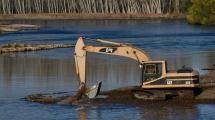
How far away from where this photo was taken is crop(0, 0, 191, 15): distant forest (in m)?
182

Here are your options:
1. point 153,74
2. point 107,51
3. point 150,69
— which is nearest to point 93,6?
point 107,51

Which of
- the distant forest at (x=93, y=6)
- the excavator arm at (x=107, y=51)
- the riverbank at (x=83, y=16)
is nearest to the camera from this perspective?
the excavator arm at (x=107, y=51)

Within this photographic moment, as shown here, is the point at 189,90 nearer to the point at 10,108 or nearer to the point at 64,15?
the point at 10,108

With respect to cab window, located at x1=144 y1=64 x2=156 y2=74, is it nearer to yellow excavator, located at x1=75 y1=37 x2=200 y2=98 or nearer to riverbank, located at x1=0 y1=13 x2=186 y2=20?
yellow excavator, located at x1=75 y1=37 x2=200 y2=98

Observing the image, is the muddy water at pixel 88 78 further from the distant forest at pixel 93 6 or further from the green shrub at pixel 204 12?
the distant forest at pixel 93 6

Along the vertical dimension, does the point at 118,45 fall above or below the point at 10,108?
above

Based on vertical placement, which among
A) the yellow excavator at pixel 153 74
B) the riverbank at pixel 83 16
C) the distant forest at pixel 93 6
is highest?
the yellow excavator at pixel 153 74

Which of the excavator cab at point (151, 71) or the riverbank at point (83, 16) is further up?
the excavator cab at point (151, 71)

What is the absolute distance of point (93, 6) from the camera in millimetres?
187500

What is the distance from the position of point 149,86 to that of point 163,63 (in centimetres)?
112

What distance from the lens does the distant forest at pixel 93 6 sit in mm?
182500

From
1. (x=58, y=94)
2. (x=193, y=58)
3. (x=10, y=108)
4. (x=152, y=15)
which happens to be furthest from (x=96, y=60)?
(x=152, y=15)

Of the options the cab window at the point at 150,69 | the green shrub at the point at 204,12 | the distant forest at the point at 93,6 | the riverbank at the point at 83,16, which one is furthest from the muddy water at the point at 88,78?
the distant forest at the point at 93,6

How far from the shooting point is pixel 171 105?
3297 centimetres
